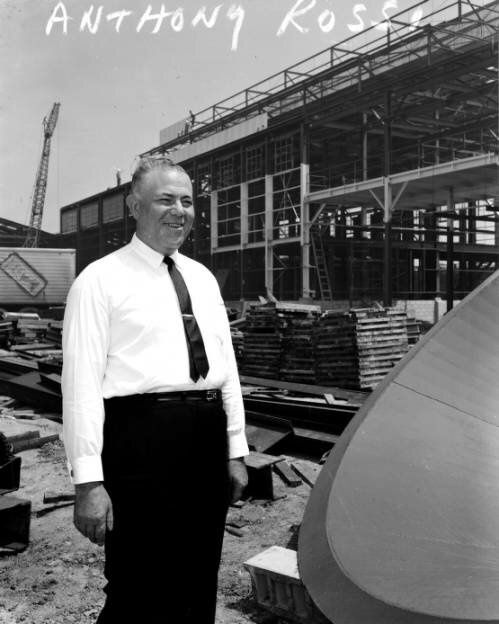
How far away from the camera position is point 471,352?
353cm

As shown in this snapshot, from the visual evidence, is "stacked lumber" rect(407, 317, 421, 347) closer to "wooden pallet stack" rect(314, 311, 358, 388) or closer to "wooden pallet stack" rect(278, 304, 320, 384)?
"wooden pallet stack" rect(278, 304, 320, 384)

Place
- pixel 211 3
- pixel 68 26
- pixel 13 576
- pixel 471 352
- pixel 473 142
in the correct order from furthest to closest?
pixel 473 142 → pixel 211 3 → pixel 68 26 → pixel 13 576 → pixel 471 352

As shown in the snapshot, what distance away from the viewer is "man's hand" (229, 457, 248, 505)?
268 centimetres

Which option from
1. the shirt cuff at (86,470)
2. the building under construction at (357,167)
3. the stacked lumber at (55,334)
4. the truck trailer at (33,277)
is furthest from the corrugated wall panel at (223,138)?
the shirt cuff at (86,470)

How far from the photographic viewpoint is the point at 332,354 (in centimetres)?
1017

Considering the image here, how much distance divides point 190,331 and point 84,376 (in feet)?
1.65

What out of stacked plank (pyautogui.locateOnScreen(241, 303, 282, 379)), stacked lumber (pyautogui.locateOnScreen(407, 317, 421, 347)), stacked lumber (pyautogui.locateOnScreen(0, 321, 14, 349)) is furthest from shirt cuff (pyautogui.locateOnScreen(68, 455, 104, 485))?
stacked lumber (pyautogui.locateOnScreen(0, 321, 14, 349))

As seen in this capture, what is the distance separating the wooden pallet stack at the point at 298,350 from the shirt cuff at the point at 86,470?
8.36 meters

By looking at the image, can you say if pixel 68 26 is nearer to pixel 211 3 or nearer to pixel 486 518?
pixel 211 3

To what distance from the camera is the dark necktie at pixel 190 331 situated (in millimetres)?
2539

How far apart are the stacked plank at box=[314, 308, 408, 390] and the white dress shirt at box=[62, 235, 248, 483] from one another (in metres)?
7.35

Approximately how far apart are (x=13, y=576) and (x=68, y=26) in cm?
473

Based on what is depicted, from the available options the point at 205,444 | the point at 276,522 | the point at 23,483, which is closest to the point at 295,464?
the point at 276,522

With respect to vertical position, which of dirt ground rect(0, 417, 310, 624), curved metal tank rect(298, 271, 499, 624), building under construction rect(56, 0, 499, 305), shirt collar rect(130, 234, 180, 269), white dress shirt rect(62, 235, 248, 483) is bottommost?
dirt ground rect(0, 417, 310, 624)
